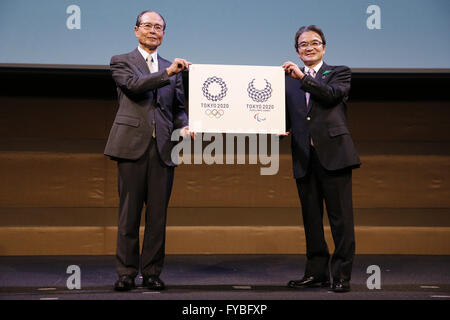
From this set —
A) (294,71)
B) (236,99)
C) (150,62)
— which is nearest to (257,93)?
(236,99)

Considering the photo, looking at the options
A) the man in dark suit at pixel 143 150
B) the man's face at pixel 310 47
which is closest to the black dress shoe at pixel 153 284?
the man in dark suit at pixel 143 150

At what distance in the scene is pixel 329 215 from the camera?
7.48 feet

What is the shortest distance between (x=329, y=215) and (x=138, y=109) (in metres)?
1.11

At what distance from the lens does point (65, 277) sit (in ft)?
8.27

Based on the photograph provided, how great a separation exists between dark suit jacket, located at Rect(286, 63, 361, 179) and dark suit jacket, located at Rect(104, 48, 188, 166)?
67 centimetres

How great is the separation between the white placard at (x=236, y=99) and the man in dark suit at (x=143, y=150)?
0.12 meters

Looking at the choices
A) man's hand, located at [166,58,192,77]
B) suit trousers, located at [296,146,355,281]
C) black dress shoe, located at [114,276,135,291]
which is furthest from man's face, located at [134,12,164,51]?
black dress shoe, located at [114,276,135,291]

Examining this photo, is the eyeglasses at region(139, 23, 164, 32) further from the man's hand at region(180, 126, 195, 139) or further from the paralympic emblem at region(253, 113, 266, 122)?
the paralympic emblem at region(253, 113, 266, 122)

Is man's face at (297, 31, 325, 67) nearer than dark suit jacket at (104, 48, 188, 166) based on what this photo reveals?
No

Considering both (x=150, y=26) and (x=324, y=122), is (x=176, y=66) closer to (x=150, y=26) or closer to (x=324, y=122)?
(x=150, y=26)

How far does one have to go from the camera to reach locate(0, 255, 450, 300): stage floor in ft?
6.71

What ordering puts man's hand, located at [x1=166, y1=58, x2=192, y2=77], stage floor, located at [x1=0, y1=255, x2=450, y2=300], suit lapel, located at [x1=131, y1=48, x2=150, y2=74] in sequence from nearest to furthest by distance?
1. stage floor, located at [x1=0, y1=255, x2=450, y2=300]
2. man's hand, located at [x1=166, y1=58, x2=192, y2=77]
3. suit lapel, located at [x1=131, y1=48, x2=150, y2=74]

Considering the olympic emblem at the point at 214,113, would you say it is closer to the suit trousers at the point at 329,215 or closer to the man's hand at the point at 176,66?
Answer: the man's hand at the point at 176,66
